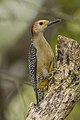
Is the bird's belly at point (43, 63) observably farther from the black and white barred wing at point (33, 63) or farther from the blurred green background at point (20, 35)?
the blurred green background at point (20, 35)

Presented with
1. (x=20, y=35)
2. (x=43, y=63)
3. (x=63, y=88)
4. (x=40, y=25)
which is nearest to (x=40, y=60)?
(x=43, y=63)

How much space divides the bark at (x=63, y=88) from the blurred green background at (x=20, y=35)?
2.88 meters

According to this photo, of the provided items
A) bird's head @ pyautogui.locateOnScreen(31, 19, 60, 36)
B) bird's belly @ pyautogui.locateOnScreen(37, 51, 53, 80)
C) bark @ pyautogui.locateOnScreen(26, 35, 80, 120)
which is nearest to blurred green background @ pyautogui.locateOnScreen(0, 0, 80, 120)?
bird's belly @ pyautogui.locateOnScreen(37, 51, 53, 80)

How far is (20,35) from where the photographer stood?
11312 mm

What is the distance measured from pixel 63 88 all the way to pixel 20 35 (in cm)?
498

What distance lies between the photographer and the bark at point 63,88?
6.34m

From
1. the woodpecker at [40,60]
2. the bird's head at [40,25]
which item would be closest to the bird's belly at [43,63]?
the woodpecker at [40,60]

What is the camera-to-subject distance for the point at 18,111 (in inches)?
402

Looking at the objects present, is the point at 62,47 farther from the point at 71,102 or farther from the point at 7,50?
the point at 7,50

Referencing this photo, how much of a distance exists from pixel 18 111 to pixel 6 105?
38 centimetres

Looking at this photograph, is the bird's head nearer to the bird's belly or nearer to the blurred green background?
the bird's belly

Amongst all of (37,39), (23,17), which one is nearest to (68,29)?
(23,17)

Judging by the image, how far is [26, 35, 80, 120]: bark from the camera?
20.8 feet

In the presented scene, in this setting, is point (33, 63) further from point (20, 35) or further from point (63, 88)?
point (20, 35)
